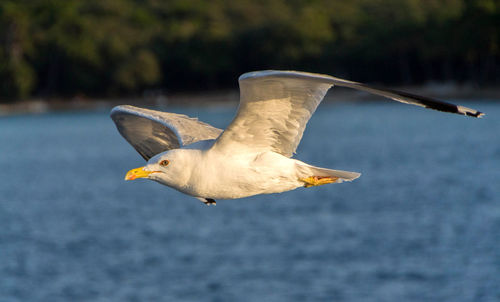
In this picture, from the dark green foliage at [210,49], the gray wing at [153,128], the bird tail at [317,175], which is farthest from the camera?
the dark green foliage at [210,49]

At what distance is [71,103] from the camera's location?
355 feet

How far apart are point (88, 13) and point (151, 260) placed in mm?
92734

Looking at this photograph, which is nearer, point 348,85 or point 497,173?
point 348,85

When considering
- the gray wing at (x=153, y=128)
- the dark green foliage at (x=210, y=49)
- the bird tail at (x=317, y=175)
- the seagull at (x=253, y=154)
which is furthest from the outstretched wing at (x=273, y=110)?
the dark green foliage at (x=210, y=49)

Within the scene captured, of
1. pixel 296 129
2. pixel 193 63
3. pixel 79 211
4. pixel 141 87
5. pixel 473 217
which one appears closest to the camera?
pixel 296 129

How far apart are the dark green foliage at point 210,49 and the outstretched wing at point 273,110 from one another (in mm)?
85252

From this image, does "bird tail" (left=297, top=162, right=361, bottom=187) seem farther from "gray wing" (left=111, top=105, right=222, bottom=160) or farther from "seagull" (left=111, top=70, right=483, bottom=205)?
"gray wing" (left=111, top=105, right=222, bottom=160)

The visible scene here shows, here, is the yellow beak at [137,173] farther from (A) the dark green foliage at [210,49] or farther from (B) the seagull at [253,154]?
(A) the dark green foliage at [210,49]

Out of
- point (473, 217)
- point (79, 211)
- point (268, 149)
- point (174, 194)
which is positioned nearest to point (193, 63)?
point (174, 194)

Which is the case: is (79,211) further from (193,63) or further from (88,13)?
(88,13)

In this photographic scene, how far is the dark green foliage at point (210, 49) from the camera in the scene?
99375 mm

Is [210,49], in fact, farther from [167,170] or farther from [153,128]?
[167,170]

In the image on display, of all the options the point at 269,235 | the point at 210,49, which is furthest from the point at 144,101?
the point at 269,235

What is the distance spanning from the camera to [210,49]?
10519cm
